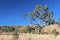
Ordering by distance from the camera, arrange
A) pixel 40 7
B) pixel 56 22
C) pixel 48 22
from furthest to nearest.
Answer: pixel 56 22 → pixel 48 22 → pixel 40 7

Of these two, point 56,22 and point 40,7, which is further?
point 56,22

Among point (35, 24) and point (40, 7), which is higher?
point (40, 7)

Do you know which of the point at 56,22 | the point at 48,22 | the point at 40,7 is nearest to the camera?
the point at 40,7

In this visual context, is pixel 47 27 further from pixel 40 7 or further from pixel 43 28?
pixel 40 7

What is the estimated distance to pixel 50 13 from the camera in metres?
73.0

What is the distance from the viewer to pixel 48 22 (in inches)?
2977


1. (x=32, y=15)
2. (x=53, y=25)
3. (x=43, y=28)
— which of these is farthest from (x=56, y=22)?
(x=32, y=15)

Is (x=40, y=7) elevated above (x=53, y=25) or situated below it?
above

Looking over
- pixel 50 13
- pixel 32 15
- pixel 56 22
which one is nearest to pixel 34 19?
pixel 32 15

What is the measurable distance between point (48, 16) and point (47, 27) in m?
3.93

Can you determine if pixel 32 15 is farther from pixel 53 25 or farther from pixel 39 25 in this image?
pixel 53 25

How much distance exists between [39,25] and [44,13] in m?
4.49

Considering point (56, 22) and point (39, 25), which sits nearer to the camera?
point (39, 25)

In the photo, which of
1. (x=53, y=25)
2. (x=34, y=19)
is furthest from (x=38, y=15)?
(x=53, y=25)
